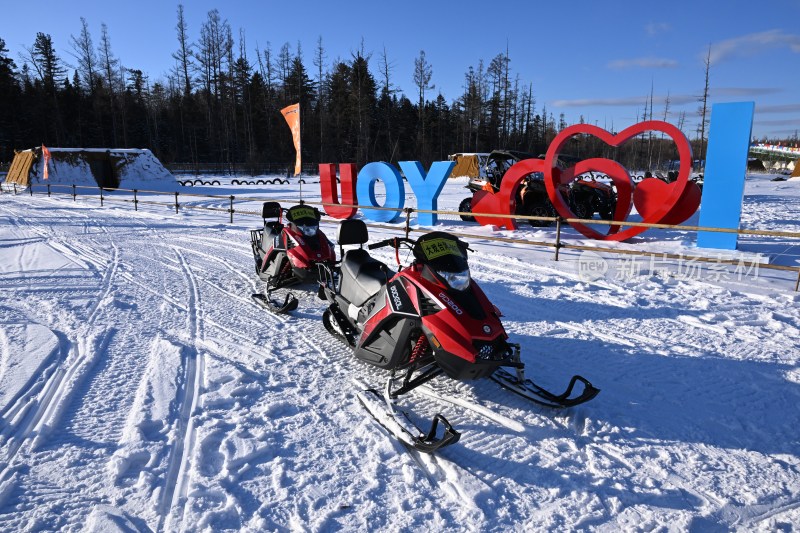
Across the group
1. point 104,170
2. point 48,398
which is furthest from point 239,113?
point 48,398

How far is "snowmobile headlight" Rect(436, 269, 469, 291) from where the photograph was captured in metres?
3.29

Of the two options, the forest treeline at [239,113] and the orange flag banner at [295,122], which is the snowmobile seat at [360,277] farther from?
the forest treeline at [239,113]

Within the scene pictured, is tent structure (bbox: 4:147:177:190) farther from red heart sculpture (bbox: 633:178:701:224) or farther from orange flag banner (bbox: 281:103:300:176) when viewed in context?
red heart sculpture (bbox: 633:178:701:224)

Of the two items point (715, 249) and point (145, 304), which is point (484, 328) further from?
point (715, 249)

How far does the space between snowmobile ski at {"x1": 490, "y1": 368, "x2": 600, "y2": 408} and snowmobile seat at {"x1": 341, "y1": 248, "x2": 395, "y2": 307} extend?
1299mm

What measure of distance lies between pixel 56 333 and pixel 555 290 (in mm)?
5978

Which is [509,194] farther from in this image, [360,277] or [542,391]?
[542,391]

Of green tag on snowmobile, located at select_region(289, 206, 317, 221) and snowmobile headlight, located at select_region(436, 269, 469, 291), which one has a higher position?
green tag on snowmobile, located at select_region(289, 206, 317, 221)

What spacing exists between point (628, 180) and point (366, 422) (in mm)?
8958

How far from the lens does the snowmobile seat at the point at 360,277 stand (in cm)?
423

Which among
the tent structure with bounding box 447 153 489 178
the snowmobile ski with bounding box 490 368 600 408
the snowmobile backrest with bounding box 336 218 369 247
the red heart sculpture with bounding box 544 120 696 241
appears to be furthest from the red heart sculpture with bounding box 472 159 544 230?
the tent structure with bounding box 447 153 489 178

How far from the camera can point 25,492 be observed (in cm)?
248

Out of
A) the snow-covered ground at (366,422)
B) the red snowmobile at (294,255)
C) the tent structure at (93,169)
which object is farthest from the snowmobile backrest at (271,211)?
the tent structure at (93,169)

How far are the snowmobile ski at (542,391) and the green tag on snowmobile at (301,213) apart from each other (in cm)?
371
